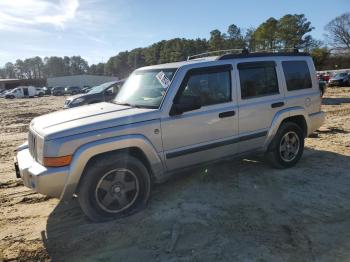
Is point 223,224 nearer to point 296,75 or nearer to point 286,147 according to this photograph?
point 286,147

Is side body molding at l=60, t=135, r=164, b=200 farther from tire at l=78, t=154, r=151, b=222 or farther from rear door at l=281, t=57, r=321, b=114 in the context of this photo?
rear door at l=281, t=57, r=321, b=114

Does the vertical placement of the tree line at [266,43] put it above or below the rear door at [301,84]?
above

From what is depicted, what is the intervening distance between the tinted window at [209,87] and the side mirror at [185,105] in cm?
16

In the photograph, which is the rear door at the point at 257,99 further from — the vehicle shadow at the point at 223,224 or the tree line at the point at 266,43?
the tree line at the point at 266,43

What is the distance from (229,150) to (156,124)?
1.39m

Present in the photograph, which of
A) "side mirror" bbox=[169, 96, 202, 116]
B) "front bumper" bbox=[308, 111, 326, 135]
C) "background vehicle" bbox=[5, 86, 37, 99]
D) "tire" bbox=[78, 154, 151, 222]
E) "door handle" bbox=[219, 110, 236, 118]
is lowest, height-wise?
"tire" bbox=[78, 154, 151, 222]

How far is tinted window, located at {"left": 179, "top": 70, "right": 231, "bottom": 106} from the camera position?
16.6ft

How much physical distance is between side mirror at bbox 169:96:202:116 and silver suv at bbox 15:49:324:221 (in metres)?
0.01

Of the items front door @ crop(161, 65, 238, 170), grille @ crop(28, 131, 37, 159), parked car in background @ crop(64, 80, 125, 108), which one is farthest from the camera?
parked car in background @ crop(64, 80, 125, 108)

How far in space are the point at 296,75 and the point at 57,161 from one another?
14.1 ft

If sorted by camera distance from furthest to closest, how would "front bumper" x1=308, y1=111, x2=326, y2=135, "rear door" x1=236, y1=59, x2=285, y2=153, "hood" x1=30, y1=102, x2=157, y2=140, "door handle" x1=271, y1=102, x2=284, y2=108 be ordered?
1. "front bumper" x1=308, y1=111, x2=326, y2=135
2. "door handle" x1=271, y1=102, x2=284, y2=108
3. "rear door" x1=236, y1=59, x2=285, y2=153
4. "hood" x1=30, y1=102, x2=157, y2=140

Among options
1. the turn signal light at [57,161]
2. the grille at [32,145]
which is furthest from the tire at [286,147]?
the grille at [32,145]

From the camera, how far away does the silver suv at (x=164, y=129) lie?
426 cm

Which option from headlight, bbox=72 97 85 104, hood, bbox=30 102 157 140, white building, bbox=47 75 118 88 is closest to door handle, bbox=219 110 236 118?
hood, bbox=30 102 157 140
